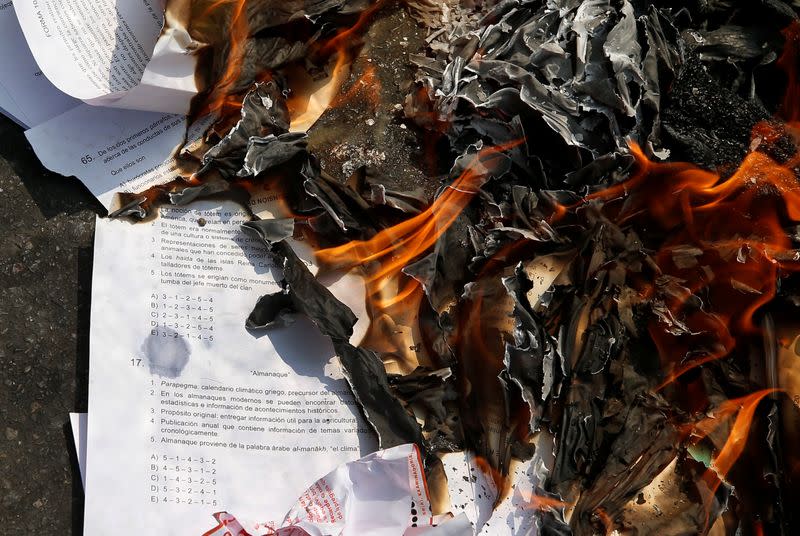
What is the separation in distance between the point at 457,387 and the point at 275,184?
0.67 m

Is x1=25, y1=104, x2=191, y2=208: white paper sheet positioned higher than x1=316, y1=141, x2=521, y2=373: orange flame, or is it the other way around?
x1=25, y1=104, x2=191, y2=208: white paper sheet

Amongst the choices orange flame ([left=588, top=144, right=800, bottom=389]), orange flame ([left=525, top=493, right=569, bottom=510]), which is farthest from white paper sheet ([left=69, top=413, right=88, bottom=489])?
orange flame ([left=588, top=144, right=800, bottom=389])

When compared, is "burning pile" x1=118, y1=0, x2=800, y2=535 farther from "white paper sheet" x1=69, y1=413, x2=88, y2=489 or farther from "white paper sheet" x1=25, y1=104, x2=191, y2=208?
"white paper sheet" x1=69, y1=413, x2=88, y2=489

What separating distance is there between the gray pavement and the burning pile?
0.61 feet

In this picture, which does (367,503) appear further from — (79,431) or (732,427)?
(732,427)

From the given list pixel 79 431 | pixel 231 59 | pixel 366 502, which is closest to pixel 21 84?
pixel 231 59

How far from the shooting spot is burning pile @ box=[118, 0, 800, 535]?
64.2 inches

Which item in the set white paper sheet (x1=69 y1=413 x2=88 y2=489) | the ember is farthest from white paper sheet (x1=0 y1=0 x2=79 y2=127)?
white paper sheet (x1=69 y1=413 x2=88 y2=489)

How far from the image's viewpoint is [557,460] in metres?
1.61

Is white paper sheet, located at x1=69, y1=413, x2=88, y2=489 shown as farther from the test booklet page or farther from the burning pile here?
the burning pile

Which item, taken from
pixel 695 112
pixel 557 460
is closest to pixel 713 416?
pixel 557 460

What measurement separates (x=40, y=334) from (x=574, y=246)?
128 cm

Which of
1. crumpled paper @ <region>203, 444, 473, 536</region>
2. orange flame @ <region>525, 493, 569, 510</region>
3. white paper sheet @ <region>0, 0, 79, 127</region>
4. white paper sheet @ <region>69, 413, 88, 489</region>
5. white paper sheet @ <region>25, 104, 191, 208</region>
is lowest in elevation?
orange flame @ <region>525, 493, 569, 510</region>

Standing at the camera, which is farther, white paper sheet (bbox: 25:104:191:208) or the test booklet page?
white paper sheet (bbox: 25:104:191:208)
